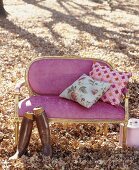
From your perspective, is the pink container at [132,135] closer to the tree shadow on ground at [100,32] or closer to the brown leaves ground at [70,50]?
the brown leaves ground at [70,50]

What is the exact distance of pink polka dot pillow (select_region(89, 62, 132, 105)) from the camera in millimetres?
5824

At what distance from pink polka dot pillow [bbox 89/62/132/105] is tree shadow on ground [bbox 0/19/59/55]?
4.90 meters

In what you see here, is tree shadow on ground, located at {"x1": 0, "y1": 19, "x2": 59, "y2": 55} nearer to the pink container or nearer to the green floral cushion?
the green floral cushion

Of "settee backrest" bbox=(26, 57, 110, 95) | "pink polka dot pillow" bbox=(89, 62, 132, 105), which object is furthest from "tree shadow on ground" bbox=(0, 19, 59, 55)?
"pink polka dot pillow" bbox=(89, 62, 132, 105)

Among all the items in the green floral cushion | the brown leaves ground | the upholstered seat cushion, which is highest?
the green floral cushion

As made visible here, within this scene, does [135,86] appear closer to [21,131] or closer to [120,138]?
[120,138]

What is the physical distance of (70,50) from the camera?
36.8ft

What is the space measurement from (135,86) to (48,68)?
2.65 m

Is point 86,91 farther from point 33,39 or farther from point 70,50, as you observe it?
point 33,39

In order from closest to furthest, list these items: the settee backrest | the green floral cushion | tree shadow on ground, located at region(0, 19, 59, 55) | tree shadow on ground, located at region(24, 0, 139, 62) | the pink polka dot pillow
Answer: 1. the green floral cushion
2. the pink polka dot pillow
3. the settee backrest
4. tree shadow on ground, located at region(0, 19, 59, 55)
5. tree shadow on ground, located at region(24, 0, 139, 62)

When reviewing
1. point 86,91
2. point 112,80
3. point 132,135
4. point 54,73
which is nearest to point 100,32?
point 54,73

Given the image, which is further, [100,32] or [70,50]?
[100,32]

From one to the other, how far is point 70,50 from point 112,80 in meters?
5.37

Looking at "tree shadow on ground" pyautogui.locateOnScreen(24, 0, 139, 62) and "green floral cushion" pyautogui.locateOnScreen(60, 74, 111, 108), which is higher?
"green floral cushion" pyautogui.locateOnScreen(60, 74, 111, 108)
